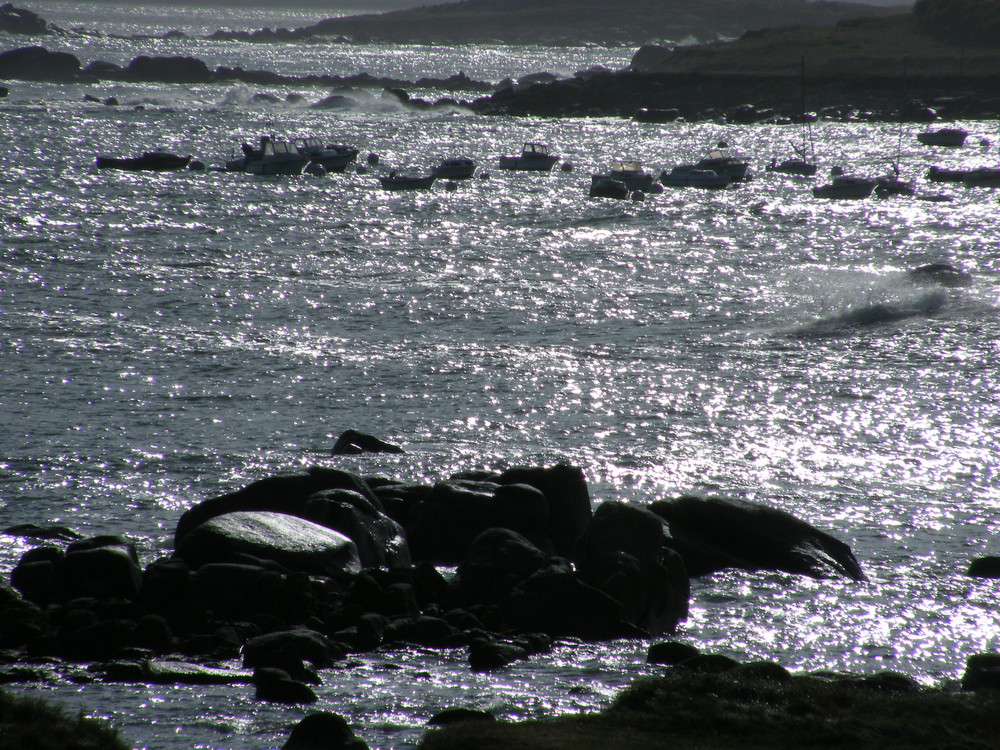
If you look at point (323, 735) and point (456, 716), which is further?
point (456, 716)

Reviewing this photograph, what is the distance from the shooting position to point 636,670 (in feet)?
38.8

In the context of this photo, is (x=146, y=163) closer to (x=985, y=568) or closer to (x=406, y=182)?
(x=406, y=182)

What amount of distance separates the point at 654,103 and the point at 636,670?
9666 cm

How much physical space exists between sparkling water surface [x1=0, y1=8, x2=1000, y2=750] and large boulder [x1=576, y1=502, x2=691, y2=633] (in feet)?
1.40

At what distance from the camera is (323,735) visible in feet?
30.9

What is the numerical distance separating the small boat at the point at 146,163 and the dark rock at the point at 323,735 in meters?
56.4

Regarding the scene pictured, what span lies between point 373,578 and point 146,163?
53624 millimetres

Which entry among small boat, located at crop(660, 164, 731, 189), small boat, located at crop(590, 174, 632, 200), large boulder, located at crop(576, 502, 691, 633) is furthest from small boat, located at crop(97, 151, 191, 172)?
large boulder, located at crop(576, 502, 691, 633)

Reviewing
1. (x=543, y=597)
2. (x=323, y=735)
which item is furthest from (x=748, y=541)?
(x=323, y=735)

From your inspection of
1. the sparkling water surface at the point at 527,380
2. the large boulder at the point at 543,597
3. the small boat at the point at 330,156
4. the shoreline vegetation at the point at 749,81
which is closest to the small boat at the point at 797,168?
the sparkling water surface at the point at 527,380

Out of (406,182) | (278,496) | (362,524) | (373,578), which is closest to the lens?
(373,578)

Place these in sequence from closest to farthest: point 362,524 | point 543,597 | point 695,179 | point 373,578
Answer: point 543,597 < point 373,578 < point 362,524 < point 695,179

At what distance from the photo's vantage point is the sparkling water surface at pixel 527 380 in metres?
13.2

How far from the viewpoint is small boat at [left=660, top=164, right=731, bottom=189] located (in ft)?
194
